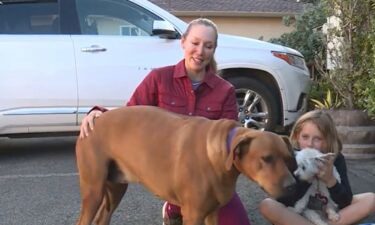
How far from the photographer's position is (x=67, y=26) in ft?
22.0

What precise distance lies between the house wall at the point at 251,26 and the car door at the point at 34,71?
1393cm

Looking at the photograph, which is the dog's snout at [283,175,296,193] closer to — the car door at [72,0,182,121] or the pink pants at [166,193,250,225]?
the pink pants at [166,193,250,225]

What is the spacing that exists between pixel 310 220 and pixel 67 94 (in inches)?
144

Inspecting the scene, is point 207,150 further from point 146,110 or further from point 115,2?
point 115,2

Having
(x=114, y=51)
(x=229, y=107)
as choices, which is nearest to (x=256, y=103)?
(x=114, y=51)

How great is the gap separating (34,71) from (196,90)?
313 centimetres

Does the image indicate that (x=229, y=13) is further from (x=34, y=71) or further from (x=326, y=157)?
(x=326, y=157)

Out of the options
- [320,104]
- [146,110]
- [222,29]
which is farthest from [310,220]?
[222,29]

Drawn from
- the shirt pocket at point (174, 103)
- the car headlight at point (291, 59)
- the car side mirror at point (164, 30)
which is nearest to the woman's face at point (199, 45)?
the shirt pocket at point (174, 103)

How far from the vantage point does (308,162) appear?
11.1 feet

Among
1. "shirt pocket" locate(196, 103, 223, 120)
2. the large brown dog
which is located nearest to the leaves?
"shirt pocket" locate(196, 103, 223, 120)

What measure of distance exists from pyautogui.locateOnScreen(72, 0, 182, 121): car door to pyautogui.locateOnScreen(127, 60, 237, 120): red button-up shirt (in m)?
2.73

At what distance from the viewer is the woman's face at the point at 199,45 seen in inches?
148

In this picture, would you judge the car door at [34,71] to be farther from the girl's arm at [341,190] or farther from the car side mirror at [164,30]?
the girl's arm at [341,190]
